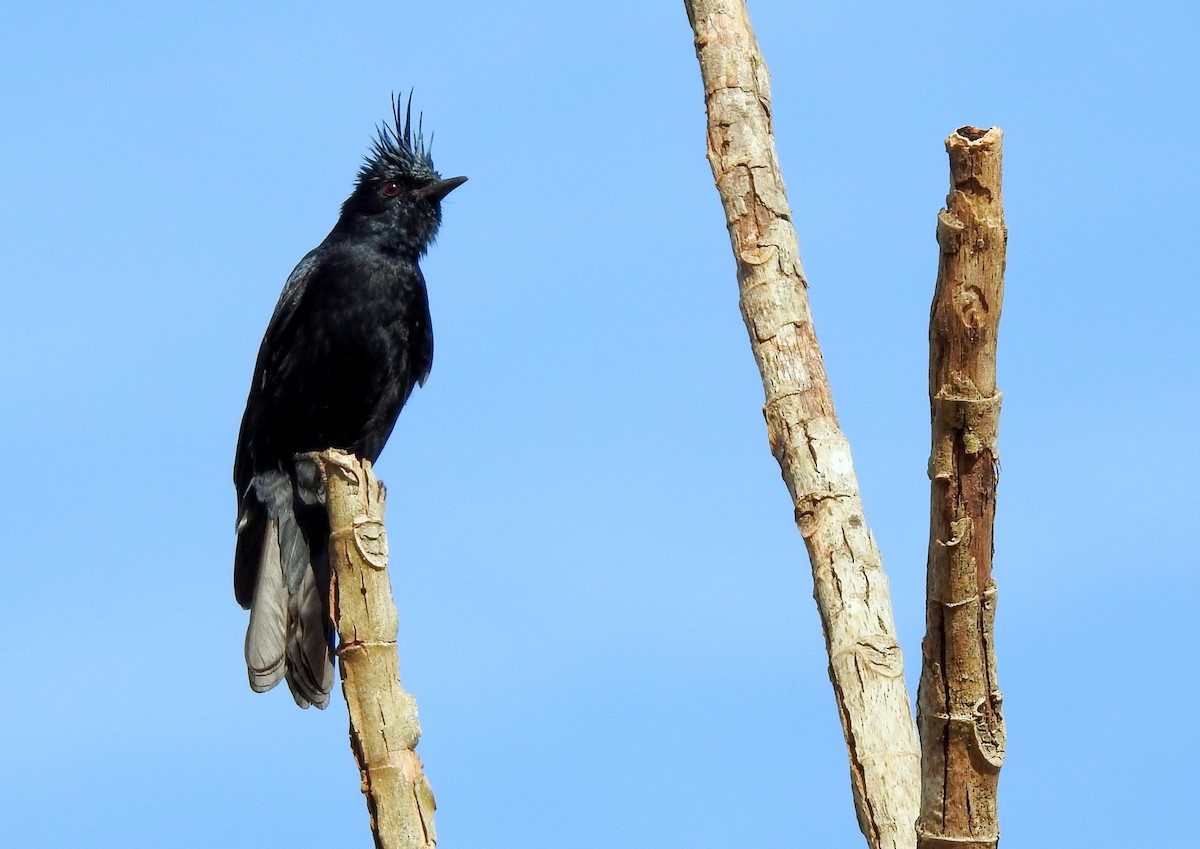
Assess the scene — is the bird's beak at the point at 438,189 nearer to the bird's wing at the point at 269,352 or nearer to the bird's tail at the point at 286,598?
the bird's wing at the point at 269,352

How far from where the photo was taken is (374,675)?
4387 millimetres

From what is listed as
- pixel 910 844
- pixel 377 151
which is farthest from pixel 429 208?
pixel 910 844

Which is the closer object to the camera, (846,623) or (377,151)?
(846,623)

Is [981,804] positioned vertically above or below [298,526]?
below

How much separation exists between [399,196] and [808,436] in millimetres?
3272

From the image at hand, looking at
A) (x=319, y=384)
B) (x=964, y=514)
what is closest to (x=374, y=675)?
(x=964, y=514)

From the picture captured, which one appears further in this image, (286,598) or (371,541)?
(286,598)

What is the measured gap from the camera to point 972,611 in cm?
294

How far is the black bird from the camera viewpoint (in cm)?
677

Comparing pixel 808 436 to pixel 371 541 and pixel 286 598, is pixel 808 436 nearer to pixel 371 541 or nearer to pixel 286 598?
pixel 371 541

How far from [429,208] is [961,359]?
5.17 m

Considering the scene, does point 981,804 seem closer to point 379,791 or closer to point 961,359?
point 961,359

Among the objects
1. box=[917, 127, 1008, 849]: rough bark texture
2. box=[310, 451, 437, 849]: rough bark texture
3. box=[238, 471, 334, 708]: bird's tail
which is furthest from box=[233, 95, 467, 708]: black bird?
box=[917, 127, 1008, 849]: rough bark texture

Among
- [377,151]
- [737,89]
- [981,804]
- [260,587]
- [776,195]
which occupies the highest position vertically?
[377,151]
